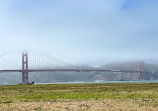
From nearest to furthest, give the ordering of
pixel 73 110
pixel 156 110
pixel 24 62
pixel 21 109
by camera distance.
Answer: pixel 156 110
pixel 73 110
pixel 21 109
pixel 24 62

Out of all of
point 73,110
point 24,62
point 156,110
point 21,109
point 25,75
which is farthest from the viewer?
point 24,62

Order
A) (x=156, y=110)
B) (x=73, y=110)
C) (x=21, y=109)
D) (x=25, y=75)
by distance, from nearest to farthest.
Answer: (x=156, y=110), (x=73, y=110), (x=21, y=109), (x=25, y=75)

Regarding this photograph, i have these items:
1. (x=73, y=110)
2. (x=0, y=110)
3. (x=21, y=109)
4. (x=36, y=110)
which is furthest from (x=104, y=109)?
(x=0, y=110)

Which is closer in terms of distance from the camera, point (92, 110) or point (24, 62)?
point (92, 110)

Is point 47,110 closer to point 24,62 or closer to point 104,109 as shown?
point 104,109

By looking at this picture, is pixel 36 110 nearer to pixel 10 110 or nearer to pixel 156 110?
pixel 10 110

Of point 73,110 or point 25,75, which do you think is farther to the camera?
point 25,75

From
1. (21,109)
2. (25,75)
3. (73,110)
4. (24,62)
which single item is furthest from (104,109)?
(24,62)

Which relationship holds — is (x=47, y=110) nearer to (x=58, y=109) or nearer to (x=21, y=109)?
(x=58, y=109)
